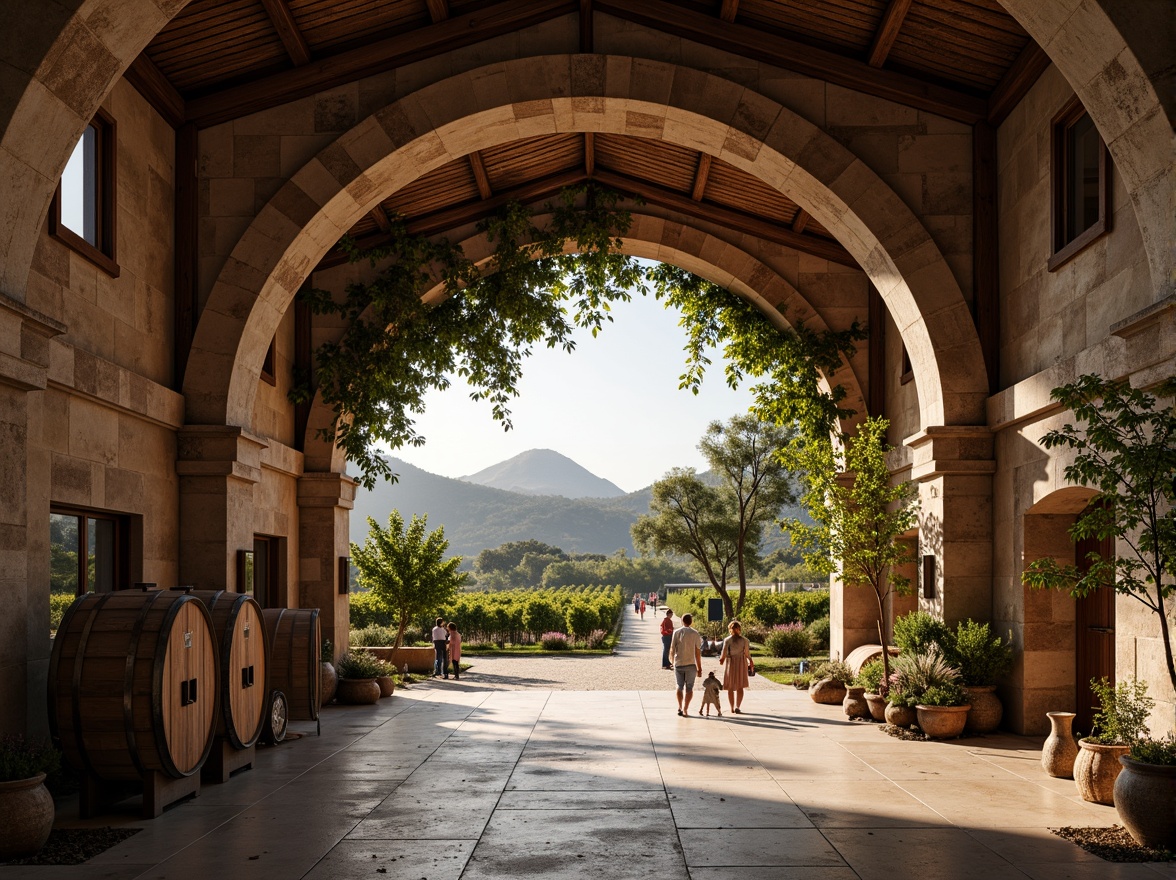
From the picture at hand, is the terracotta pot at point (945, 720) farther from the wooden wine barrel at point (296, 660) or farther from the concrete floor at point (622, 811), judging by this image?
the wooden wine barrel at point (296, 660)

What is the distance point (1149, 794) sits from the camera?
721 centimetres

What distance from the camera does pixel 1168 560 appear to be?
7.36 meters

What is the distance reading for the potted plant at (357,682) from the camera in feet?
53.8

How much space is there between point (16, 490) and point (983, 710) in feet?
33.1

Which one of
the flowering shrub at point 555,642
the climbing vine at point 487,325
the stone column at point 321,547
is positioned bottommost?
the flowering shrub at point 555,642

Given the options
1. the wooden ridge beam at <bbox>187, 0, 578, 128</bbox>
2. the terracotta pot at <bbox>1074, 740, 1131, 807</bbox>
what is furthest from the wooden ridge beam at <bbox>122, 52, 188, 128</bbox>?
the terracotta pot at <bbox>1074, 740, 1131, 807</bbox>

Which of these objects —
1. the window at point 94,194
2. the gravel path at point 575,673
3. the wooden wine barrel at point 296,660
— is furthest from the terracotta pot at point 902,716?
the window at point 94,194

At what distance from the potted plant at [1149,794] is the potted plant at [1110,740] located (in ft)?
2.83

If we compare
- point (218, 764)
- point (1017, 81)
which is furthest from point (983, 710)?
point (218, 764)

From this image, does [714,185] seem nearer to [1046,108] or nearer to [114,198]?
[1046,108]

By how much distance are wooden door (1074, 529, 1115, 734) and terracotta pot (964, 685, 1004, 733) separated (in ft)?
2.72

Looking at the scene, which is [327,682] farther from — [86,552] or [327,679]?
[86,552]

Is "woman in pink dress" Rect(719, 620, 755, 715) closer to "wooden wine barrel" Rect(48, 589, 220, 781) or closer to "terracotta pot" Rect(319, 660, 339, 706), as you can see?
"terracotta pot" Rect(319, 660, 339, 706)

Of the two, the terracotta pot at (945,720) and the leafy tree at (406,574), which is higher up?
the leafy tree at (406,574)
